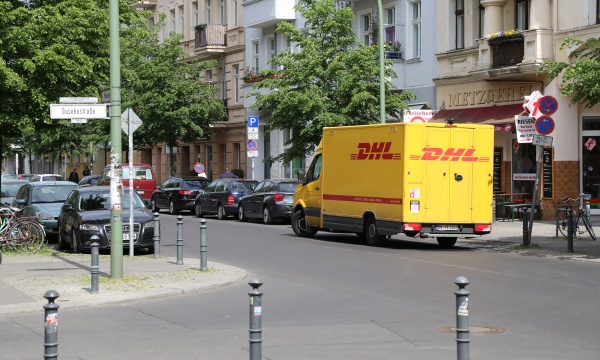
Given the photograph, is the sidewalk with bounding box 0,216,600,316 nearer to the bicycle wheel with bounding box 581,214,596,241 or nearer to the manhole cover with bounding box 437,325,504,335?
the bicycle wheel with bounding box 581,214,596,241

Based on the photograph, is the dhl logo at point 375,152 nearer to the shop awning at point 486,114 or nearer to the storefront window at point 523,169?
the shop awning at point 486,114

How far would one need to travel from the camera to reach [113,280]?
16.6 meters

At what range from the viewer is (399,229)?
23.2 metres

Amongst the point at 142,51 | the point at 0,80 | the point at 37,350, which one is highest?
the point at 142,51

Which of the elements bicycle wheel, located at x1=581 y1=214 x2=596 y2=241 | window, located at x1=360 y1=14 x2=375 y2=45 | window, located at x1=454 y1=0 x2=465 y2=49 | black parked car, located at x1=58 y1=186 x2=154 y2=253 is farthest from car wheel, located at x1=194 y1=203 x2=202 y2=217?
bicycle wheel, located at x1=581 y1=214 x2=596 y2=241

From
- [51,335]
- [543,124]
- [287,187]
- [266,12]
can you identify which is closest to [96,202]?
[543,124]

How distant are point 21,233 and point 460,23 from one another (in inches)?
757

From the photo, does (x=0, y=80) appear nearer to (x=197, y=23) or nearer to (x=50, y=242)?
(x=50, y=242)

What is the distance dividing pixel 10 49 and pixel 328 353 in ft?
Result: 44.2

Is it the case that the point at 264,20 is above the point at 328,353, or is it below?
above

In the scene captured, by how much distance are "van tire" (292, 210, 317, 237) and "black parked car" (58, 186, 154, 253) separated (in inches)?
199

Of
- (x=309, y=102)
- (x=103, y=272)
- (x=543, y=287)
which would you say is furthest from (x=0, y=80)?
(x=309, y=102)

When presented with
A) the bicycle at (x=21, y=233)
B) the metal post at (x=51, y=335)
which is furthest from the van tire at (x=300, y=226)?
the metal post at (x=51, y=335)

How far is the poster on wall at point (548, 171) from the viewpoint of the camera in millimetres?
32344
